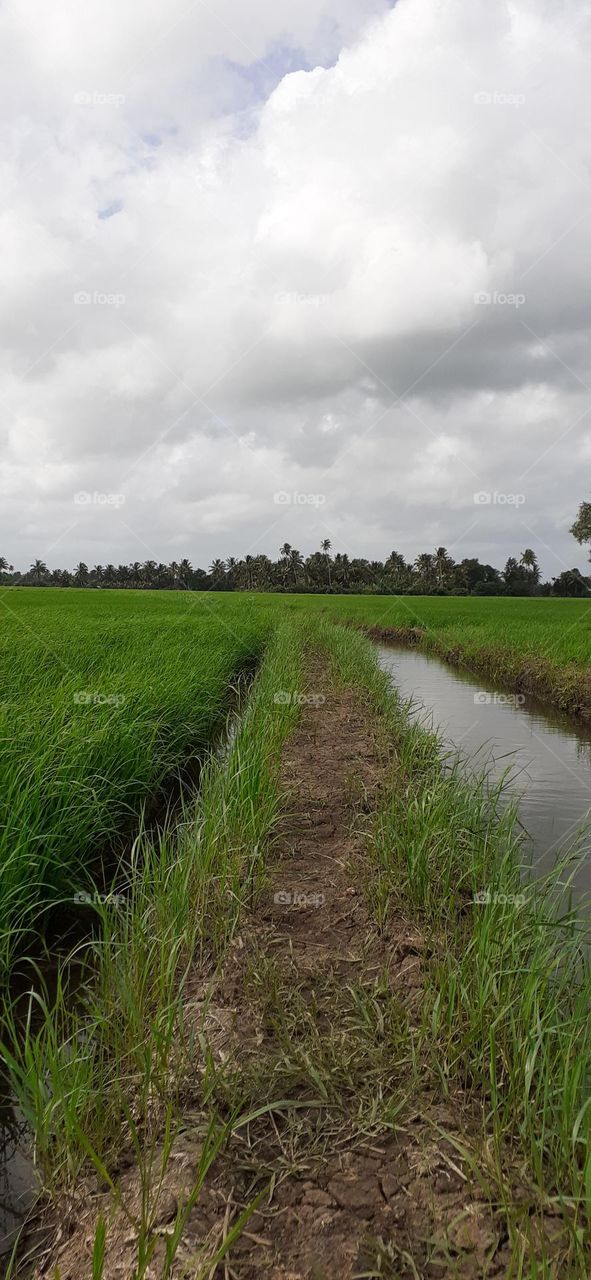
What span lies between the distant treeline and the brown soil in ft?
240

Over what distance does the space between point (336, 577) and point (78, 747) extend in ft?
263

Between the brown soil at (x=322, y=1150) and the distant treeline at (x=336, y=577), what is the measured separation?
240 feet

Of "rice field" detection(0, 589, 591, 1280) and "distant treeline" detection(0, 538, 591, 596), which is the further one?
"distant treeline" detection(0, 538, 591, 596)

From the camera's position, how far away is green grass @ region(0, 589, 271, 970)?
143 inches

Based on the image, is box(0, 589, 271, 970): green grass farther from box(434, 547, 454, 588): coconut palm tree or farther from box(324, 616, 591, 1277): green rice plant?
box(434, 547, 454, 588): coconut palm tree

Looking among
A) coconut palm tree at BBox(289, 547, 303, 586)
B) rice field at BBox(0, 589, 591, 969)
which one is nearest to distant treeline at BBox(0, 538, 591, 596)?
coconut palm tree at BBox(289, 547, 303, 586)

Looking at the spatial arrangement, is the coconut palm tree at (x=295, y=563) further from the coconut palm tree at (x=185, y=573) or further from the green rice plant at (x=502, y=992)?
the green rice plant at (x=502, y=992)

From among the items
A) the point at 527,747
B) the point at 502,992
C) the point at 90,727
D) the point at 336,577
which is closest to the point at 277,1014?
the point at 502,992

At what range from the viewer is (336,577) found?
8400 centimetres

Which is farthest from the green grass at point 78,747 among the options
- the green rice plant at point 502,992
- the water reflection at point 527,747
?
the water reflection at point 527,747

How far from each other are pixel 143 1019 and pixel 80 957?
50.5 inches

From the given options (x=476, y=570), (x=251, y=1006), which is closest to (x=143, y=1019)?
(x=251, y=1006)

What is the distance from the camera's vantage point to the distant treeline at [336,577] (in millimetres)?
80000

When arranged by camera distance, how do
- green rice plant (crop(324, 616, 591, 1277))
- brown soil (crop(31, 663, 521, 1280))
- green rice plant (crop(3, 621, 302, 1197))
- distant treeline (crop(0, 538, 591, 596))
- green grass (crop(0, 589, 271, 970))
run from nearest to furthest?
brown soil (crop(31, 663, 521, 1280)) < green rice plant (crop(324, 616, 591, 1277)) < green rice plant (crop(3, 621, 302, 1197)) < green grass (crop(0, 589, 271, 970)) < distant treeline (crop(0, 538, 591, 596))
